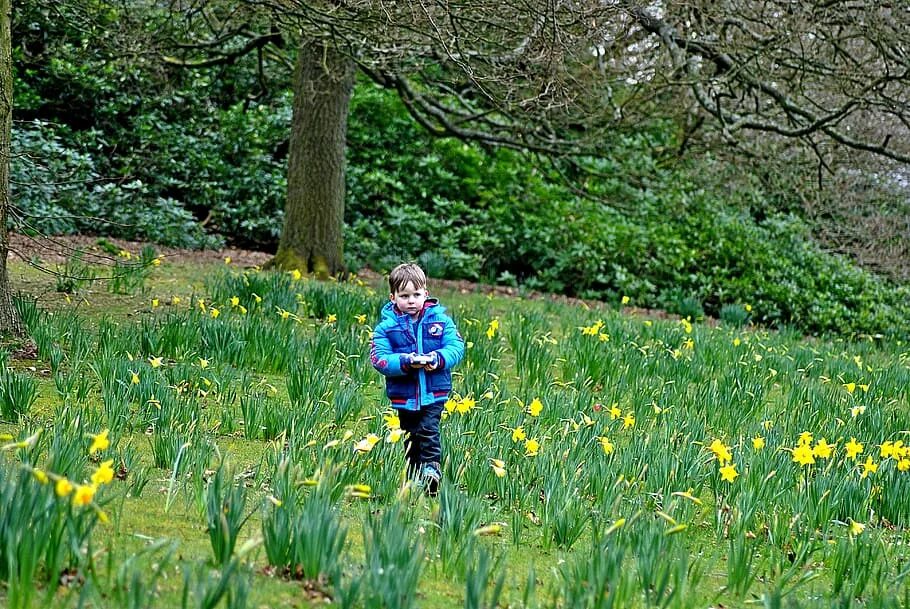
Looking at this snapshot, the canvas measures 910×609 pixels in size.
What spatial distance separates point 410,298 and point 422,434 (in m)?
0.51

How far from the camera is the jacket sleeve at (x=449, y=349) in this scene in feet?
11.7

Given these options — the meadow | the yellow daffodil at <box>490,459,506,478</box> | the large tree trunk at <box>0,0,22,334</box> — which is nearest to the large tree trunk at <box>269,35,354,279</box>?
the meadow

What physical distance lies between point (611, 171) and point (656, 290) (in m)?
2.00

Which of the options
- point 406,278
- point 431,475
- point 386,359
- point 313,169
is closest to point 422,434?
point 431,475

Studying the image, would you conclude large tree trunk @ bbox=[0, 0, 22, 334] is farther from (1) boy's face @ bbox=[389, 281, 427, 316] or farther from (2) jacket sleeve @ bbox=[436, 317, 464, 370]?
(2) jacket sleeve @ bbox=[436, 317, 464, 370]

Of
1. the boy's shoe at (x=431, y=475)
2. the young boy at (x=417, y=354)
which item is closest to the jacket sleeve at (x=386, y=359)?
the young boy at (x=417, y=354)

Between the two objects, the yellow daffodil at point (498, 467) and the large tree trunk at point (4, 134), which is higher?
the large tree trunk at point (4, 134)

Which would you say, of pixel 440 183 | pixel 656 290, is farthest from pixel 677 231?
pixel 440 183

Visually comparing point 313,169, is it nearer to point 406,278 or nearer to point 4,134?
point 4,134

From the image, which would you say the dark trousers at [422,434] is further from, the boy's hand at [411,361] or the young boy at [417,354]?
the boy's hand at [411,361]

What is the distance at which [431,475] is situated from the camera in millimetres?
3443

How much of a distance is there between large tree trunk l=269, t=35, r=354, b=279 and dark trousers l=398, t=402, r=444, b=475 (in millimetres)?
6221

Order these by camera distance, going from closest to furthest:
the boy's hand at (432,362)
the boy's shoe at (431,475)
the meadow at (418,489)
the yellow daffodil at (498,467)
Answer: the meadow at (418,489) → the yellow daffodil at (498,467) → the boy's shoe at (431,475) → the boy's hand at (432,362)

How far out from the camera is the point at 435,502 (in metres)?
3.24
